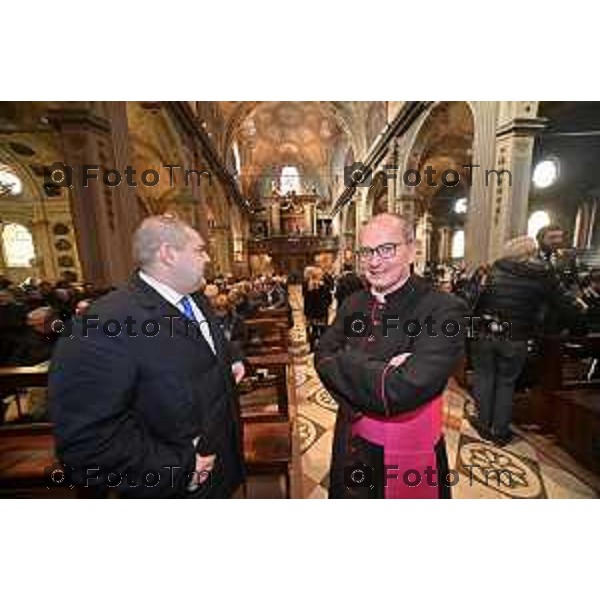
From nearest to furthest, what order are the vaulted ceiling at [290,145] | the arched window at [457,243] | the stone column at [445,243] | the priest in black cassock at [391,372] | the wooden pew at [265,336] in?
1. the priest in black cassock at [391,372]
2. the wooden pew at [265,336]
3. the stone column at [445,243]
4. the arched window at [457,243]
5. the vaulted ceiling at [290,145]

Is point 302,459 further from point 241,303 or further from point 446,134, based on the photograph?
point 446,134

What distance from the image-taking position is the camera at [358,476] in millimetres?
1752

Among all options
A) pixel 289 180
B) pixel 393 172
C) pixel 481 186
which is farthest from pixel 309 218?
pixel 481 186

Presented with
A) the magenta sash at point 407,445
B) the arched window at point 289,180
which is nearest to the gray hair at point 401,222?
the magenta sash at point 407,445

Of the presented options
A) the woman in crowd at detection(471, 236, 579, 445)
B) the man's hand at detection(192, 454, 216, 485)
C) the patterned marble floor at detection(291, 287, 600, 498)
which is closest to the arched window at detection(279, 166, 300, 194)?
the patterned marble floor at detection(291, 287, 600, 498)

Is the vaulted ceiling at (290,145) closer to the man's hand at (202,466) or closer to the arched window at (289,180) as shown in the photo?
the arched window at (289,180)

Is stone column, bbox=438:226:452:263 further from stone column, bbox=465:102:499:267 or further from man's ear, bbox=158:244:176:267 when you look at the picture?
man's ear, bbox=158:244:176:267

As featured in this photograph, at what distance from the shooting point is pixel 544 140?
426 inches

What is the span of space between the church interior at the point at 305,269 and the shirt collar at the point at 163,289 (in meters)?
1.01

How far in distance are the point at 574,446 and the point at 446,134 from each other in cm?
1026

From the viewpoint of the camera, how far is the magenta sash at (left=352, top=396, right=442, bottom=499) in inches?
65.9

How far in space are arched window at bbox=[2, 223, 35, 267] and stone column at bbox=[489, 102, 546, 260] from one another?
608 inches

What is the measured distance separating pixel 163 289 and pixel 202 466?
2.76 ft
